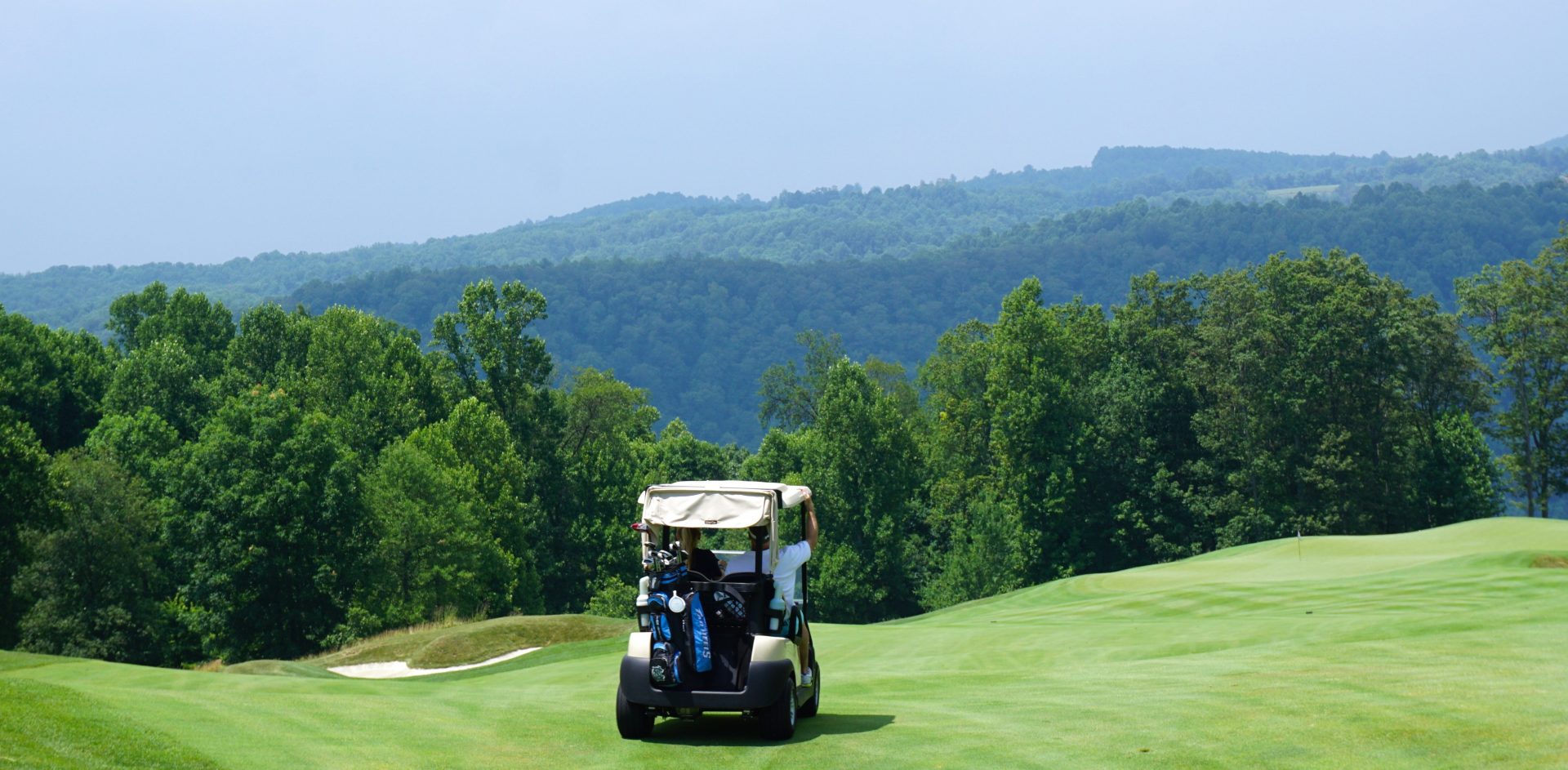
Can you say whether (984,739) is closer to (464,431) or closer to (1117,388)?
(464,431)

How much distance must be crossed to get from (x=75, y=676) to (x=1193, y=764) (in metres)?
19.7

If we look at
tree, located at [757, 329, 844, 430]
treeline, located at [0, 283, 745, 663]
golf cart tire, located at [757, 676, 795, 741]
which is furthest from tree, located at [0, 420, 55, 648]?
tree, located at [757, 329, 844, 430]

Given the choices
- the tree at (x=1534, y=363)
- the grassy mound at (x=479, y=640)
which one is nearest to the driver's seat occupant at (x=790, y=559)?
the grassy mound at (x=479, y=640)

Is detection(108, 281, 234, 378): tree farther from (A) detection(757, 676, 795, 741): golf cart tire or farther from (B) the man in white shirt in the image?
(A) detection(757, 676, 795, 741): golf cart tire

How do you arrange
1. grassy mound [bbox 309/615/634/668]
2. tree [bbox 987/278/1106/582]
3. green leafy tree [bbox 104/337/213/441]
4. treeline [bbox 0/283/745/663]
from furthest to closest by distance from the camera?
tree [bbox 987/278/1106/582] → green leafy tree [bbox 104/337/213/441] → treeline [bbox 0/283/745/663] → grassy mound [bbox 309/615/634/668]

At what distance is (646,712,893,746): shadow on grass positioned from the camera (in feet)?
47.4

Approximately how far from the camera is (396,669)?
33969 mm

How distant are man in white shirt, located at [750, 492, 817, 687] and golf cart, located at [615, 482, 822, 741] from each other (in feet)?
0.27

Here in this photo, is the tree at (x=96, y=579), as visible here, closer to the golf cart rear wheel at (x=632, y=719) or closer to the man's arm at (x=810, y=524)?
the golf cart rear wheel at (x=632, y=719)

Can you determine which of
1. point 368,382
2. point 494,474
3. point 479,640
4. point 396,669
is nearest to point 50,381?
point 368,382

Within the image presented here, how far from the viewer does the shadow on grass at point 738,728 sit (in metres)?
14.4

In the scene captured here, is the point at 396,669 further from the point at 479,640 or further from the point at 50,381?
the point at 50,381

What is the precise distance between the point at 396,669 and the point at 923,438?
5528cm

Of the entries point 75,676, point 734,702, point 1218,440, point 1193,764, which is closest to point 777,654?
point 734,702
